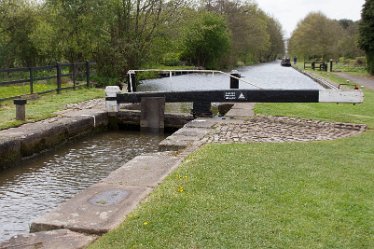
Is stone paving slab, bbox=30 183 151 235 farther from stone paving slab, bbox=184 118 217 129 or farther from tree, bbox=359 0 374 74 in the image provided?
tree, bbox=359 0 374 74

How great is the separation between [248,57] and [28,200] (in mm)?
79712

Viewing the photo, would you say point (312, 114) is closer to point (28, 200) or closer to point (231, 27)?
point (28, 200)

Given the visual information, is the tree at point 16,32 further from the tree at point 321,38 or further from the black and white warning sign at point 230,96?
the tree at point 321,38

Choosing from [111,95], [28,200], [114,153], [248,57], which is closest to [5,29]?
[111,95]

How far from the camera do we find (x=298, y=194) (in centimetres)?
547

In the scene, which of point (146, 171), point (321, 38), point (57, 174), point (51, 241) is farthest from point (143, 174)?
point (321, 38)

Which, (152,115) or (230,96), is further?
(152,115)

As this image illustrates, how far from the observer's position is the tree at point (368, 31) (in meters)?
35.3

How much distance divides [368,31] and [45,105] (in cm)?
2933

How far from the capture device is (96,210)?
509 centimetres

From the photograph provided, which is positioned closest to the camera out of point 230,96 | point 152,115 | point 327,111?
point 230,96

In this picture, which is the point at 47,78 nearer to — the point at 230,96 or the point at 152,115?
the point at 152,115

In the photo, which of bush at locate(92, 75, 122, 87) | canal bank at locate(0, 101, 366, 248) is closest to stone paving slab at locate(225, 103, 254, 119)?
canal bank at locate(0, 101, 366, 248)

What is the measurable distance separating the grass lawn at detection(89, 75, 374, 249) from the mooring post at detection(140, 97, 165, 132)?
5126 mm
